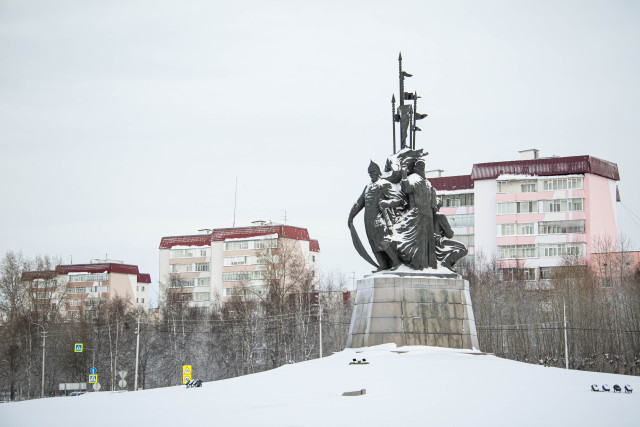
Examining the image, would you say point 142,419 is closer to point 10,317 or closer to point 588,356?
point 588,356

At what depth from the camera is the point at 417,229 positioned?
19.6 m

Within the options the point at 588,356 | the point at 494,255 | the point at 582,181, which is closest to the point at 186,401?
the point at 588,356

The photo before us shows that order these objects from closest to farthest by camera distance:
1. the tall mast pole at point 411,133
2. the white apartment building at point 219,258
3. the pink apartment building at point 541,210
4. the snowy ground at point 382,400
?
1. the snowy ground at point 382,400
2. the tall mast pole at point 411,133
3. the pink apartment building at point 541,210
4. the white apartment building at point 219,258

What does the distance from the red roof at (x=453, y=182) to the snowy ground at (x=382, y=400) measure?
37.7 m

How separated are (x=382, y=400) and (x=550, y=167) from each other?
40.6 m

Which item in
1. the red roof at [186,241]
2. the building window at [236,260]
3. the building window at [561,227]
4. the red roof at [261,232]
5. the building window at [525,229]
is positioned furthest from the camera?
the red roof at [186,241]

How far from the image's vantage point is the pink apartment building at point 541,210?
5038 cm

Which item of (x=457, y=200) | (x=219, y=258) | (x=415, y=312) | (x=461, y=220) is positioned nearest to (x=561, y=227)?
(x=461, y=220)

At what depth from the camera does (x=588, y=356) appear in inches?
1475

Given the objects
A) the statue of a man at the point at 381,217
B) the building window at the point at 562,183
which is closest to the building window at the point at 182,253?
the building window at the point at 562,183

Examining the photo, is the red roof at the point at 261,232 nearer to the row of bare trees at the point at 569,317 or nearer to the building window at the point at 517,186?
the building window at the point at 517,186

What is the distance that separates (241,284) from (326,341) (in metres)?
9.45

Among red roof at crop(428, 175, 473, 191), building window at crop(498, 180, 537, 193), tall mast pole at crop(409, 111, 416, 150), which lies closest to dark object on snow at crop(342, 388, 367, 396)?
tall mast pole at crop(409, 111, 416, 150)

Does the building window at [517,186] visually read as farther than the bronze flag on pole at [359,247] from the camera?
Yes
